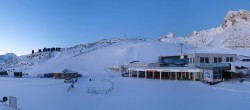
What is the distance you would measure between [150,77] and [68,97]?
18.0m

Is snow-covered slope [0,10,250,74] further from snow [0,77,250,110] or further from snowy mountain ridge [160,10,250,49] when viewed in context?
snow [0,77,250,110]

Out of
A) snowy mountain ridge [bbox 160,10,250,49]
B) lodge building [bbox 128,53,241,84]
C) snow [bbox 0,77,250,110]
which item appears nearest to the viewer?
snow [bbox 0,77,250,110]

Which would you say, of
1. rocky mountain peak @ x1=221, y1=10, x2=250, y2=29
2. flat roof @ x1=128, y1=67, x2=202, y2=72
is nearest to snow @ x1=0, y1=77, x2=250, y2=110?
flat roof @ x1=128, y1=67, x2=202, y2=72

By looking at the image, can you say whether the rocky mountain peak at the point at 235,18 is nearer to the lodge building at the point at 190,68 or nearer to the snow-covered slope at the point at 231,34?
the snow-covered slope at the point at 231,34

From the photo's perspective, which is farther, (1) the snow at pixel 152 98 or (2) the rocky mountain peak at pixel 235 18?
(2) the rocky mountain peak at pixel 235 18

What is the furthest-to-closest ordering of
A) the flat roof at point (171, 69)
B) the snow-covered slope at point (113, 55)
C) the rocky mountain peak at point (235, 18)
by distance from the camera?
the rocky mountain peak at point (235, 18)
the snow-covered slope at point (113, 55)
the flat roof at point (171, 69)

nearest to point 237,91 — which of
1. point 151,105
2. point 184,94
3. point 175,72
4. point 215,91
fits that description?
point 215,91

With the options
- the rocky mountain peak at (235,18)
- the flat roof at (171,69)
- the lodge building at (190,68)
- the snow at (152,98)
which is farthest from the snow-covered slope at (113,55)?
the snow at (152,98)

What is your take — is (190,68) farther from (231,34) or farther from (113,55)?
(231,34)

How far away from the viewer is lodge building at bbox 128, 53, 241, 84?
3609cm

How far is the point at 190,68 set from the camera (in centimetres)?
4059

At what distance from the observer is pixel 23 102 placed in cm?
3152

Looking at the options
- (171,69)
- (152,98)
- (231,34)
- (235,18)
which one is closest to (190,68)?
(171,69)

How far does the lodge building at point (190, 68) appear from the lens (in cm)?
3609
